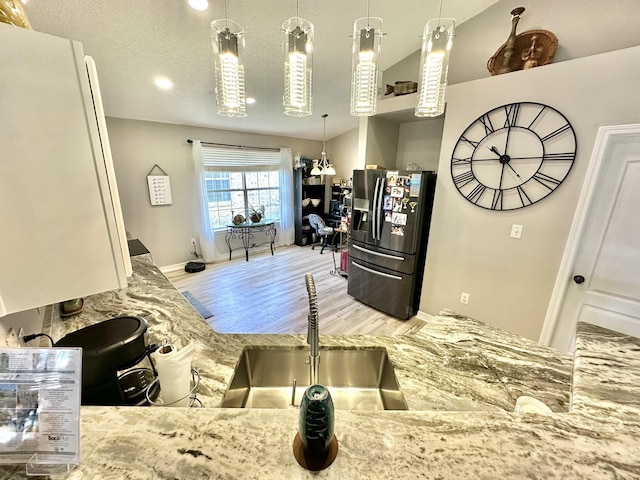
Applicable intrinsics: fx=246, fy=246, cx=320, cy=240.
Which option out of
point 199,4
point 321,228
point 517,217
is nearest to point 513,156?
point 517,217

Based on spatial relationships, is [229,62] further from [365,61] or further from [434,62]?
[434,62]

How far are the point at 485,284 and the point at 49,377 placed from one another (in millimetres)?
3021

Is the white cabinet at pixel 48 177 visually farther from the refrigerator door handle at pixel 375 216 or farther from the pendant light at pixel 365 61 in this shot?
the refrigerator door handle at pixel 375 216

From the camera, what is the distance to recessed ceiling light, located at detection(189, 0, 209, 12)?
74.2 inches

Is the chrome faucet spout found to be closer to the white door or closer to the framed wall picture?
the white door

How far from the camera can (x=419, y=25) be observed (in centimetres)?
252

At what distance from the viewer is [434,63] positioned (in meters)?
1.18

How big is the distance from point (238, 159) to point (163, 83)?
2251mm

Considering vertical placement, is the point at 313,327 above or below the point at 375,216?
below

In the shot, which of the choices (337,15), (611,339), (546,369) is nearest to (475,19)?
(337,15)

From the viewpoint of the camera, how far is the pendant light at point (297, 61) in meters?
1.10

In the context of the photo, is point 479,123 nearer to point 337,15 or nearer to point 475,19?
point 475,19

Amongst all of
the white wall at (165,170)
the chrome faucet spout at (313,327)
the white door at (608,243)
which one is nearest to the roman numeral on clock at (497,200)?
the white door at (608,243)

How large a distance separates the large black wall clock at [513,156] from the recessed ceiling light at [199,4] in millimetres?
2500
